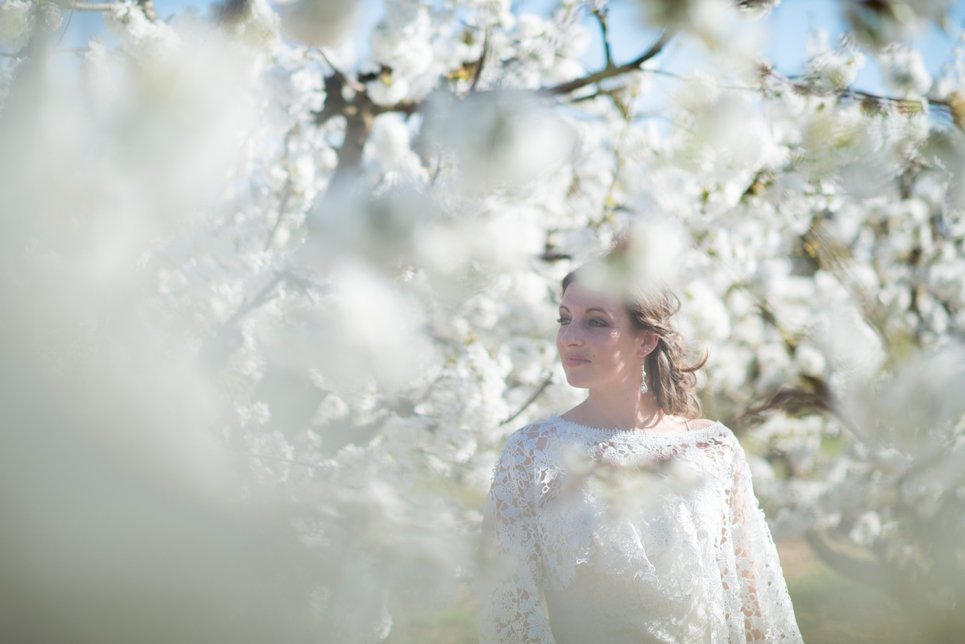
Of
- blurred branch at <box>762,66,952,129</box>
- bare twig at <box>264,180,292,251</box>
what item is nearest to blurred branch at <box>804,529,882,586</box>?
bare twig at <box>264,180,292,251</box>

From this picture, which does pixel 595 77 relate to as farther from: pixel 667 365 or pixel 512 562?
pixel 512 562

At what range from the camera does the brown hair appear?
1.54 metres

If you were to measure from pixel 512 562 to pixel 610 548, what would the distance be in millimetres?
176

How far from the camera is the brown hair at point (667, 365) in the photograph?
1537 millimetres

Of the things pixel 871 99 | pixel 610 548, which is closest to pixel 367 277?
pixel 610 548

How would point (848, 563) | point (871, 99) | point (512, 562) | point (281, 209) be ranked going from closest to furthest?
1. point (871, 99)
2. point (512, 562)
3. point (281, 209)
4. point (848, 563)

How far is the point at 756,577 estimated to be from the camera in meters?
1.47

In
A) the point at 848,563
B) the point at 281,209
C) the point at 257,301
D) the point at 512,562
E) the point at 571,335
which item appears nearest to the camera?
the point at 512,562

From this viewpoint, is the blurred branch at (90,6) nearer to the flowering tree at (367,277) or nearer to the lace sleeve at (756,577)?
the flowering tree at (367,277)

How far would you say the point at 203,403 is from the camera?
6.11ft

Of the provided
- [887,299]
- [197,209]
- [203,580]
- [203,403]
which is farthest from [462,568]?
[887,299]

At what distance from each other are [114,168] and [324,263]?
44 centimetres

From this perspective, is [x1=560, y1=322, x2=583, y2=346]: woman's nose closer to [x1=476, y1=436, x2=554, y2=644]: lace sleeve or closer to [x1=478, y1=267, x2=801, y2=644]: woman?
[x1=478, y1=267, x2=801, y2=644]: woman

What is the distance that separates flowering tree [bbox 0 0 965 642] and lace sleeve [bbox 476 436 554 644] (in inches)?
17.5
